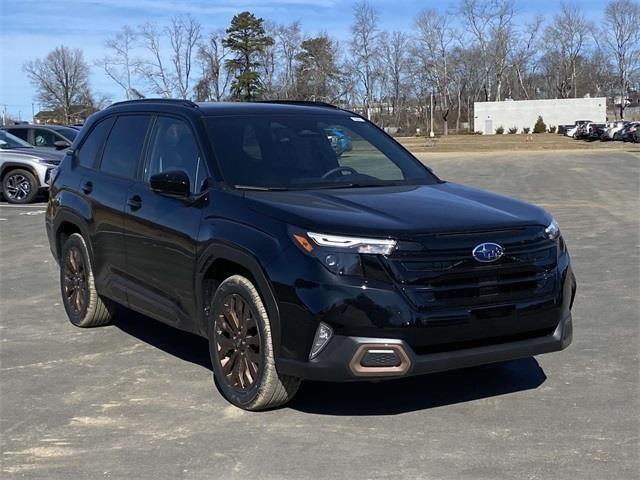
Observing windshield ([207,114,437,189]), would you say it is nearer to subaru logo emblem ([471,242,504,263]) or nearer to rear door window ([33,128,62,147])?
subaru logo emblem ([471,242,504,263])

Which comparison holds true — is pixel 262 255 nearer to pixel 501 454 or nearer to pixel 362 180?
pixel 362 180

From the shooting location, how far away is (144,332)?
6809 millimetres

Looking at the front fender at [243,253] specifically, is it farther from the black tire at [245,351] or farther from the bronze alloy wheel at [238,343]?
the bronze alloy wheel at [238,343]

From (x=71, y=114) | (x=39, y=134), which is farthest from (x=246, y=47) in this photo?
(x=39, y=134)

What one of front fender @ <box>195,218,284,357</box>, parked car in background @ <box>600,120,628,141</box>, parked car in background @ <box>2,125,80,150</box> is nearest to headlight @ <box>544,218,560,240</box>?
front fender @ <box>195,218,284,357</box>

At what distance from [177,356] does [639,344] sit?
11.4ft

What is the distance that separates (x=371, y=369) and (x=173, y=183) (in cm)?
182

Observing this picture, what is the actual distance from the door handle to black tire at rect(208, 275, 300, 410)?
1192 mm

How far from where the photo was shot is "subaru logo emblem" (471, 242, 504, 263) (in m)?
4.32

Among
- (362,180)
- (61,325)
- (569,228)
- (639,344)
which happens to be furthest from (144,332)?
(569,228)

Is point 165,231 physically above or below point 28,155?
below

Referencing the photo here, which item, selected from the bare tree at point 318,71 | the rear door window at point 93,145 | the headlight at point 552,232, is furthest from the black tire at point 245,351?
the bare tree at point 318,71

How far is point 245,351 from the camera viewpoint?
15.6 ft

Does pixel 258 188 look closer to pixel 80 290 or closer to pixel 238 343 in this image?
pixel 238 343
